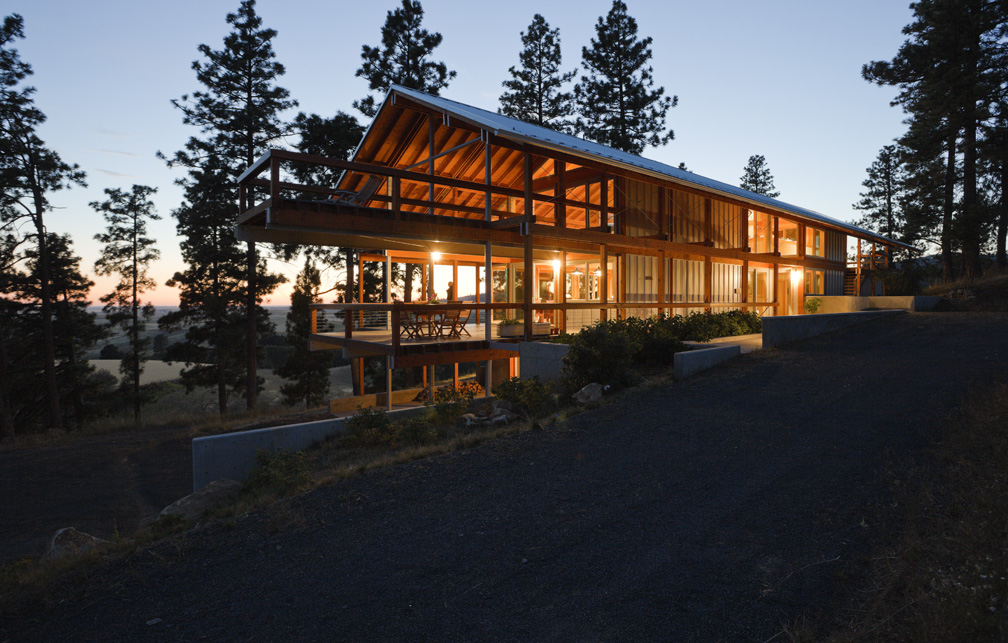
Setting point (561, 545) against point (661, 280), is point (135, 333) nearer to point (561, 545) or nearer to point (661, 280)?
point (661, 280)

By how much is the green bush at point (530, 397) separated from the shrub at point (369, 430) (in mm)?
2532

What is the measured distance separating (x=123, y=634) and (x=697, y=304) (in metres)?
17.9

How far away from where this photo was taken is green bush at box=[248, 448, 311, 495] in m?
6.75

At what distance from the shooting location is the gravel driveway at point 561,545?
12.1 feet

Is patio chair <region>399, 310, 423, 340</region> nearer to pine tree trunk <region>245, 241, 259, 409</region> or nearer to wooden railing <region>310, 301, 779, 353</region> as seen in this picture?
wooden railing <region>310, 301, 779, 353</region>

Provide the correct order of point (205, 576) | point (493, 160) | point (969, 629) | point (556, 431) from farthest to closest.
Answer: point (493, 160) → point (556, 431) → point (205, 576) → point (969, 629)

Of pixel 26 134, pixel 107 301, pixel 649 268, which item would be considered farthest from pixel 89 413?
pixel 649 268

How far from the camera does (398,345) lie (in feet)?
41.1

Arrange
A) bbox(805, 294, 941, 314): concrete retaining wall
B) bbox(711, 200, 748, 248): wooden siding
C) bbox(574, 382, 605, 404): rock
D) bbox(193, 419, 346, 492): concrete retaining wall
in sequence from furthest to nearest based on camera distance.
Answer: bbox(711, 200, 748, 248): wooden siding → bbox(805, 294, 941, 314): concrete retaining wall → bbox(574, 382, 605, 404): rock → bbox(193, 419, 346, 492): concrete retaining wall

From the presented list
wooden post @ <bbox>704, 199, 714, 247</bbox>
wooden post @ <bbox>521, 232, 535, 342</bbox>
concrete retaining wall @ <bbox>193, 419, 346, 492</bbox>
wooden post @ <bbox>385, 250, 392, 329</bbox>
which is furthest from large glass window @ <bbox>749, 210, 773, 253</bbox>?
concrete retaining wall @ <bbox>193, 419, 346, 492</bbox>

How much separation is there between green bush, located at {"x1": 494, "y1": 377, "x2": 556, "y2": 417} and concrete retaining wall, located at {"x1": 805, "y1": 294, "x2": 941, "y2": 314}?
1713cm

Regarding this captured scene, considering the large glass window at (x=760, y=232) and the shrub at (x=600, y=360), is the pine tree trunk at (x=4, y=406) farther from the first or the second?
the large glass window at (x=760, y=232)

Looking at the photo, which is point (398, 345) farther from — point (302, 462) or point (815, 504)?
point (815, 504)

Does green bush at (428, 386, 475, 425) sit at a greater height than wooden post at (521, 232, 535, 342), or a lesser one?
lesser
